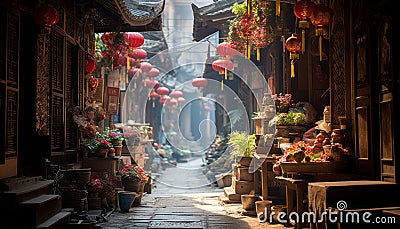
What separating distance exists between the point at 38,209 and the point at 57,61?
5232 millimetres

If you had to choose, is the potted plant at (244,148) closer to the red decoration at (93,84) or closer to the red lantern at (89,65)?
the red decoration at (93,84)

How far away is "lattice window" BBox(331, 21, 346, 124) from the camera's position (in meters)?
10.8

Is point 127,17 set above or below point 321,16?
above

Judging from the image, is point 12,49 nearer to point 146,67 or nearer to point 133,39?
A: point 133,39

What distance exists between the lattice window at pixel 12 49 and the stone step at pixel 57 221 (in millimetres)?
2394

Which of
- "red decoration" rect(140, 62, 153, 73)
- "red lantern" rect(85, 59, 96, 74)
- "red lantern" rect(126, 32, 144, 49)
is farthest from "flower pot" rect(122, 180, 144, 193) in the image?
"red decoration" rect(140, 62, 153, 73)

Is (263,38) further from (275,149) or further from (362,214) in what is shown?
(362,214)

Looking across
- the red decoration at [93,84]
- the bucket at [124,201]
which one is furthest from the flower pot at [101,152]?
the red decoration at [93,84]

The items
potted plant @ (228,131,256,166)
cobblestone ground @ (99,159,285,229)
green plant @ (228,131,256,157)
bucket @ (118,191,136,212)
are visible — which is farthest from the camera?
green plant @ (228,131,256,157)

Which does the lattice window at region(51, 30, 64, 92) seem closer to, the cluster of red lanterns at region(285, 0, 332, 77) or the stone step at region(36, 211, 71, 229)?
the stone step at region(36, 211, 71, 229)

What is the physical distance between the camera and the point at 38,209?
25.9ft

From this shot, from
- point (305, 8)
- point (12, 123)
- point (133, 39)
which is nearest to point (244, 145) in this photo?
point (133, 39)

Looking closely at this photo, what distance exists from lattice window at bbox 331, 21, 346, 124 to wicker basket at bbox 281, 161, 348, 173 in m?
1.25

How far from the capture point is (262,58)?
2078 centimetres
